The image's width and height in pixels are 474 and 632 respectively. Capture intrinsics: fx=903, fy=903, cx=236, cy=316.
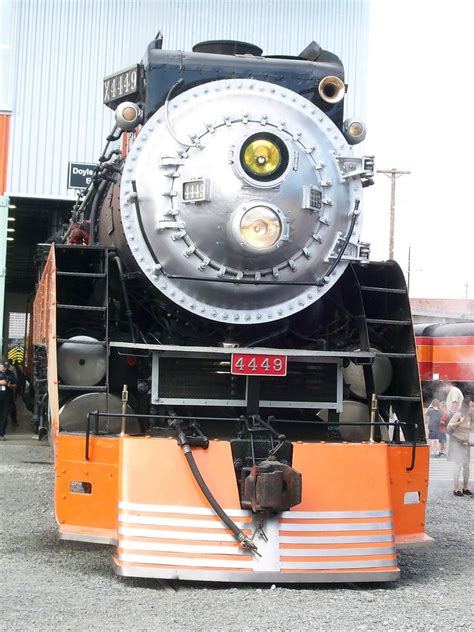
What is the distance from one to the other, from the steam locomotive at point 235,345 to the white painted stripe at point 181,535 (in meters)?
0.01

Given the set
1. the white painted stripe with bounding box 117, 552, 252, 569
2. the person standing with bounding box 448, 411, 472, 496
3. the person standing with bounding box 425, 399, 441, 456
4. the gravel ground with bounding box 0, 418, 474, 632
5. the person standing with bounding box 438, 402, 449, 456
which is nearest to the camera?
the gravel ground with bounding box 0, 418, 474, 632

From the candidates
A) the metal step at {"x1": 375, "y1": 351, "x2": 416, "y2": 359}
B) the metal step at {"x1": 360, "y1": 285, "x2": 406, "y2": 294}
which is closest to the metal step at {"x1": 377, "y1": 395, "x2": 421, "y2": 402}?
the metal step at {"x1": 375, "y1": 351, "x2": 416, "y2": 359}

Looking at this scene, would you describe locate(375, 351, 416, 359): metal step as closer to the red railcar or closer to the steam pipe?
the steam pipe

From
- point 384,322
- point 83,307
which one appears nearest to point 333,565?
point 384,322

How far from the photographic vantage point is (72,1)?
15.9 metres

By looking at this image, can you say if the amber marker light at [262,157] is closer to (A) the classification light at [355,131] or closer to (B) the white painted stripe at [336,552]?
(A) the classification light at [355,131]

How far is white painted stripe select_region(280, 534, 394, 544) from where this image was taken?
17.7 feet

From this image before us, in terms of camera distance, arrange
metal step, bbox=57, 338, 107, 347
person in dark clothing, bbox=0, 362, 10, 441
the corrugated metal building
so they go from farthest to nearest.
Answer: the corrugated metal building, person in dark clothing, bbox=0, 362, 10, 441, metal step, bbox=57, 338, 107, 347

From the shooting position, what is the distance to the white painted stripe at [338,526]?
5.41m

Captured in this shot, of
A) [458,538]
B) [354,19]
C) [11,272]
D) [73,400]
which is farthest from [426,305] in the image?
[73,400]

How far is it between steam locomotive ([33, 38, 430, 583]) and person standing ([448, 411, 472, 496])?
437cm

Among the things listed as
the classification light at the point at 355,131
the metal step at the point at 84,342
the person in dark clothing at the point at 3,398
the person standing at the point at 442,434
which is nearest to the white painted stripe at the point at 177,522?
the metal step at the point at 84,342

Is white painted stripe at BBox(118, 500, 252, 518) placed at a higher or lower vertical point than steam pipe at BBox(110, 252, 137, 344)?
lower

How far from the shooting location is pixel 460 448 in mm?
11133
